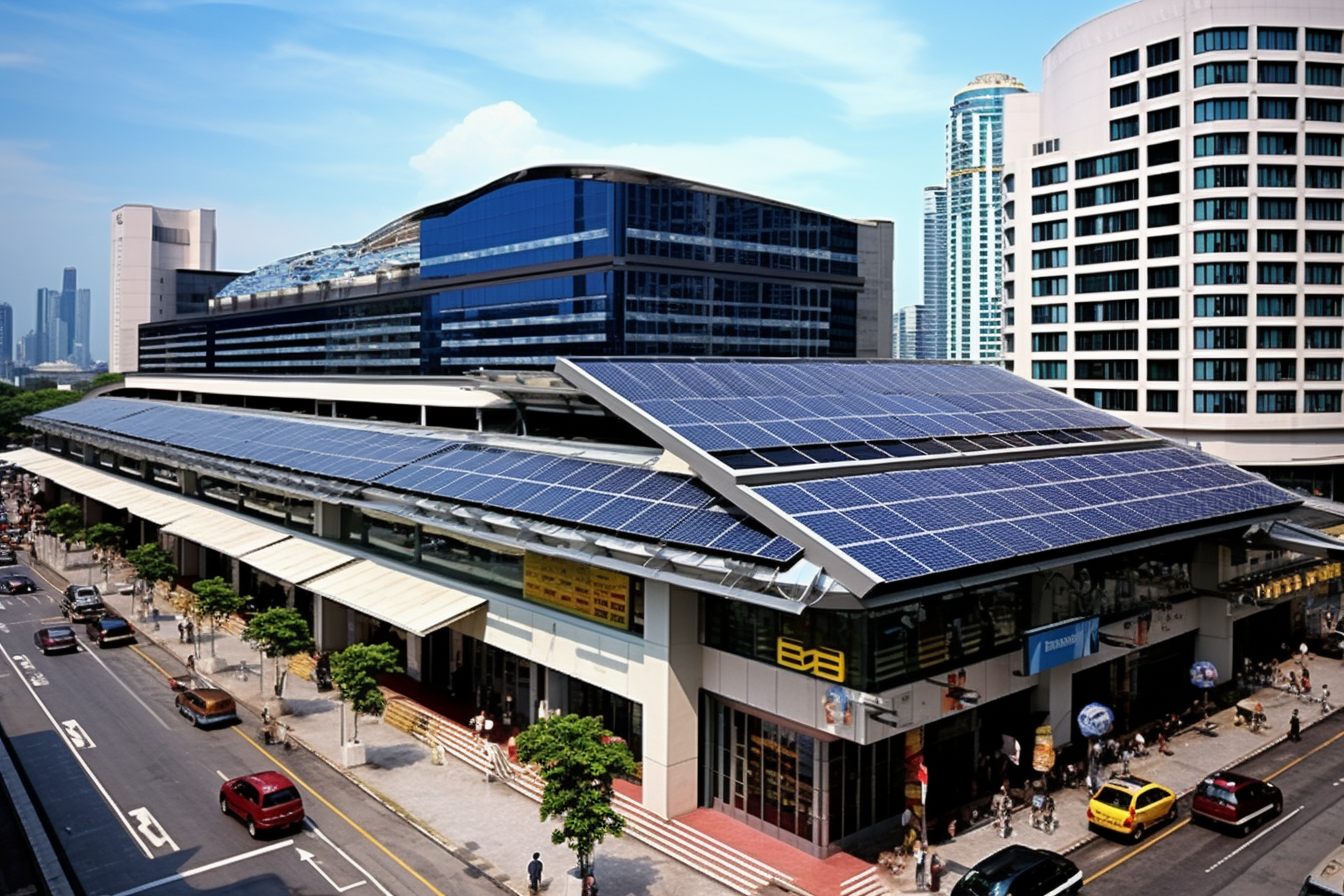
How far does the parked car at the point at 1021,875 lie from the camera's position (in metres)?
30.3

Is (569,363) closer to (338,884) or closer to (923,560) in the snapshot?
(923,560)

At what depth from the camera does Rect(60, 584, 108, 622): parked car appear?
68.9 meters

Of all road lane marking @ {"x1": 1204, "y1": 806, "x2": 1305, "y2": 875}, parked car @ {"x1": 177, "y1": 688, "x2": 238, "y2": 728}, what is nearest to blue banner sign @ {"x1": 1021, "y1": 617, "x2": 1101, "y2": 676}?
road lane marking @ {"x1": 1204, "y1": 806, "x2": 1305, "y2": 875}

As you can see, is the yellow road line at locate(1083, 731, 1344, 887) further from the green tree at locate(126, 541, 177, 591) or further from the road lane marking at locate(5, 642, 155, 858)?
the green tree at locate(126, 541, 177, 591)

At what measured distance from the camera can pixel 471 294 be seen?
119500 millimetres

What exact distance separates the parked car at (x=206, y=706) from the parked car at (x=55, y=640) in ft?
53.6

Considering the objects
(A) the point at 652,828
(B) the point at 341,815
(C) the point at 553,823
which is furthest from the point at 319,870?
(A) the point at 652,828

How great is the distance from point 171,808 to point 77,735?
11.7 meters

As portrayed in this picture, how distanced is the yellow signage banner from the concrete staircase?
6865 millimetres

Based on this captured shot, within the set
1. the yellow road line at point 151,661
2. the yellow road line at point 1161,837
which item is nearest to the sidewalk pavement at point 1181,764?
the yellow road line at point 1161,837

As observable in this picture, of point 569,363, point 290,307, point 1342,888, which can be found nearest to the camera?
point 1342,888

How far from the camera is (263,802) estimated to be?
35.9 meters

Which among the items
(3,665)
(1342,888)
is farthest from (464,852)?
(3,665)

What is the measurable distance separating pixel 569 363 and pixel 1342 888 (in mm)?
33554
